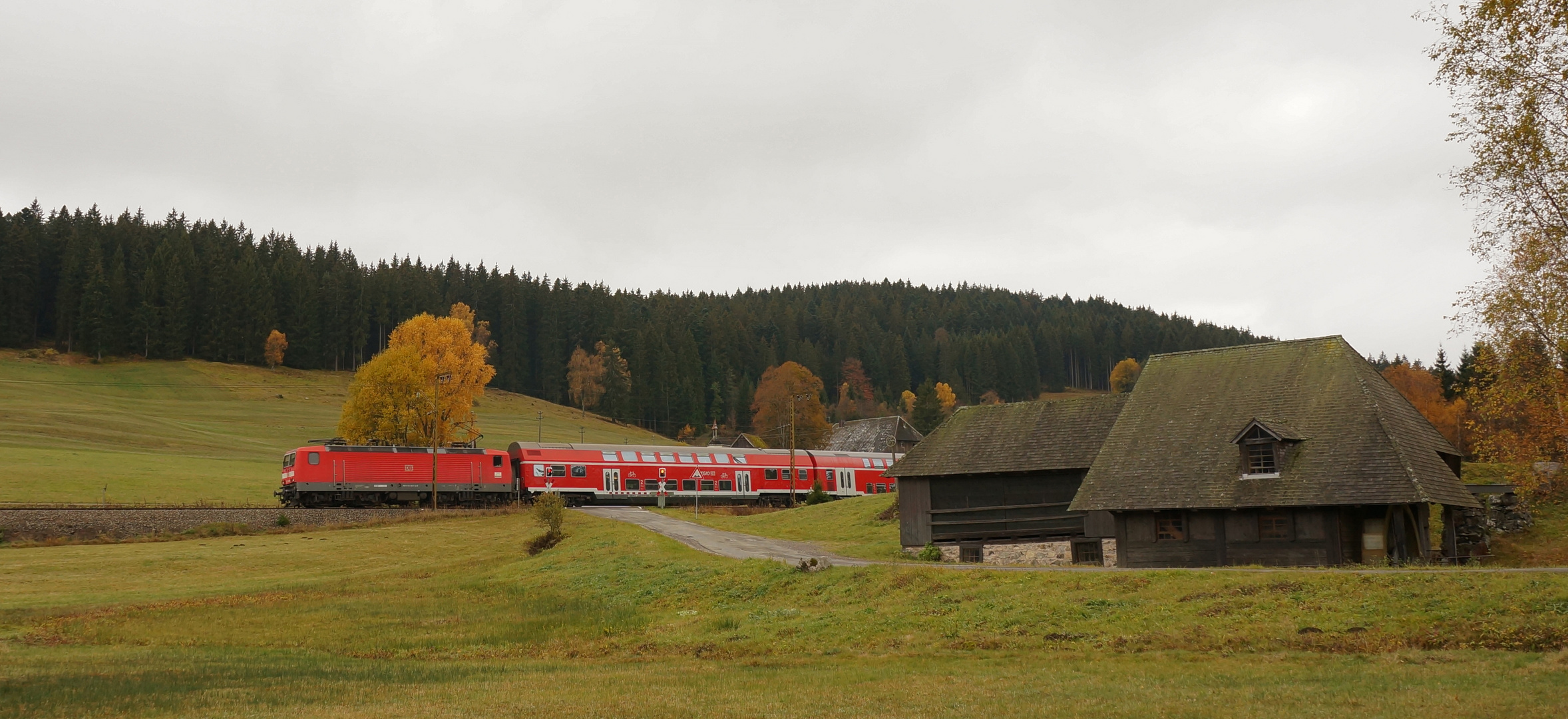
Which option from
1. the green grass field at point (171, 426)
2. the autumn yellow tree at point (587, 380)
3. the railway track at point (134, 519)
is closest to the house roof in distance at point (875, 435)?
the green grass field at point (171, 426)

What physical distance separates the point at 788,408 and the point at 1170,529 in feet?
307

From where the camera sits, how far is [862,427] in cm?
9831

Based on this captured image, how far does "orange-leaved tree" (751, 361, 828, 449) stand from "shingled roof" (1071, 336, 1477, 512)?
229ft

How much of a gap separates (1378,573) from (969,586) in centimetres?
857

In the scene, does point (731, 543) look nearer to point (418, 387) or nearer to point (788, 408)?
point (418, 387)

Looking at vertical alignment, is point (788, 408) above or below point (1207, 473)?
above

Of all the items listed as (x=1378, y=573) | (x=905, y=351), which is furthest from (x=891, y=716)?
(x=905, y=351)

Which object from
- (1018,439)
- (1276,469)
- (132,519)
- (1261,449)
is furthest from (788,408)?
(1276,469)

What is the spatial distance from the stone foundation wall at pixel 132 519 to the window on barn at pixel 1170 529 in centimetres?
4018

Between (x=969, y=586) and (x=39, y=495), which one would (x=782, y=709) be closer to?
(x=969, y=586)

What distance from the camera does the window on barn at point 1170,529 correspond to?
31.1 metres

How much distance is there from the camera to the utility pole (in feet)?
196

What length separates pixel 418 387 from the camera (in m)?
74.3

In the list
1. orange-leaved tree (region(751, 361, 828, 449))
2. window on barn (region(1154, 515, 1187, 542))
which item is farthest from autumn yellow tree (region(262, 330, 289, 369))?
window on barn (region(1154, 515, 1187, 542))
